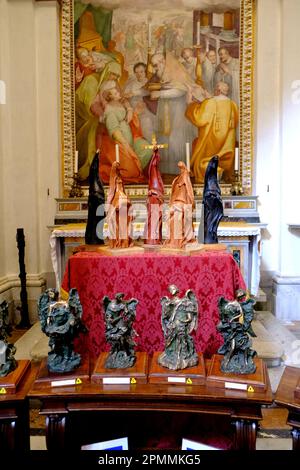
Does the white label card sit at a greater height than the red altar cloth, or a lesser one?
lesser

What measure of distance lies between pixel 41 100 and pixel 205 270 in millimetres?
4534

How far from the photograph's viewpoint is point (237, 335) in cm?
261

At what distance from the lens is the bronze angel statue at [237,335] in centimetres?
259

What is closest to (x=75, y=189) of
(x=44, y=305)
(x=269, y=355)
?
(x=269, y=355)

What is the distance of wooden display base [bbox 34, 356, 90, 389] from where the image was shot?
252 cm

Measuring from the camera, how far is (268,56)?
646 cm

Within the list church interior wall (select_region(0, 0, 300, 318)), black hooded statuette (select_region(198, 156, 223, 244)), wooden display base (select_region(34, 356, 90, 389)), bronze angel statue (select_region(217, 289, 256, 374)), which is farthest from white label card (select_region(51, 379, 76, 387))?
church interior wall (select_region(0, 0, 300, 318))

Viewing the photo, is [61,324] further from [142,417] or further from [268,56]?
[268,56]

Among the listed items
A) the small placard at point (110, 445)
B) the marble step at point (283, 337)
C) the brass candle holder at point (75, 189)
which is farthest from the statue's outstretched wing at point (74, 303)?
the brass candle holder at point (75, 189)

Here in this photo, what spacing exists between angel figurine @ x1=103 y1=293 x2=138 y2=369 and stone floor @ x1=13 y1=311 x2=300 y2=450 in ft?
3.51

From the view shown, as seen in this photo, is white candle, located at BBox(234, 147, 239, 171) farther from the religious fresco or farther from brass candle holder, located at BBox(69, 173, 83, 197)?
brass candle holder, located at BBox(69, 173, 83, 197)
